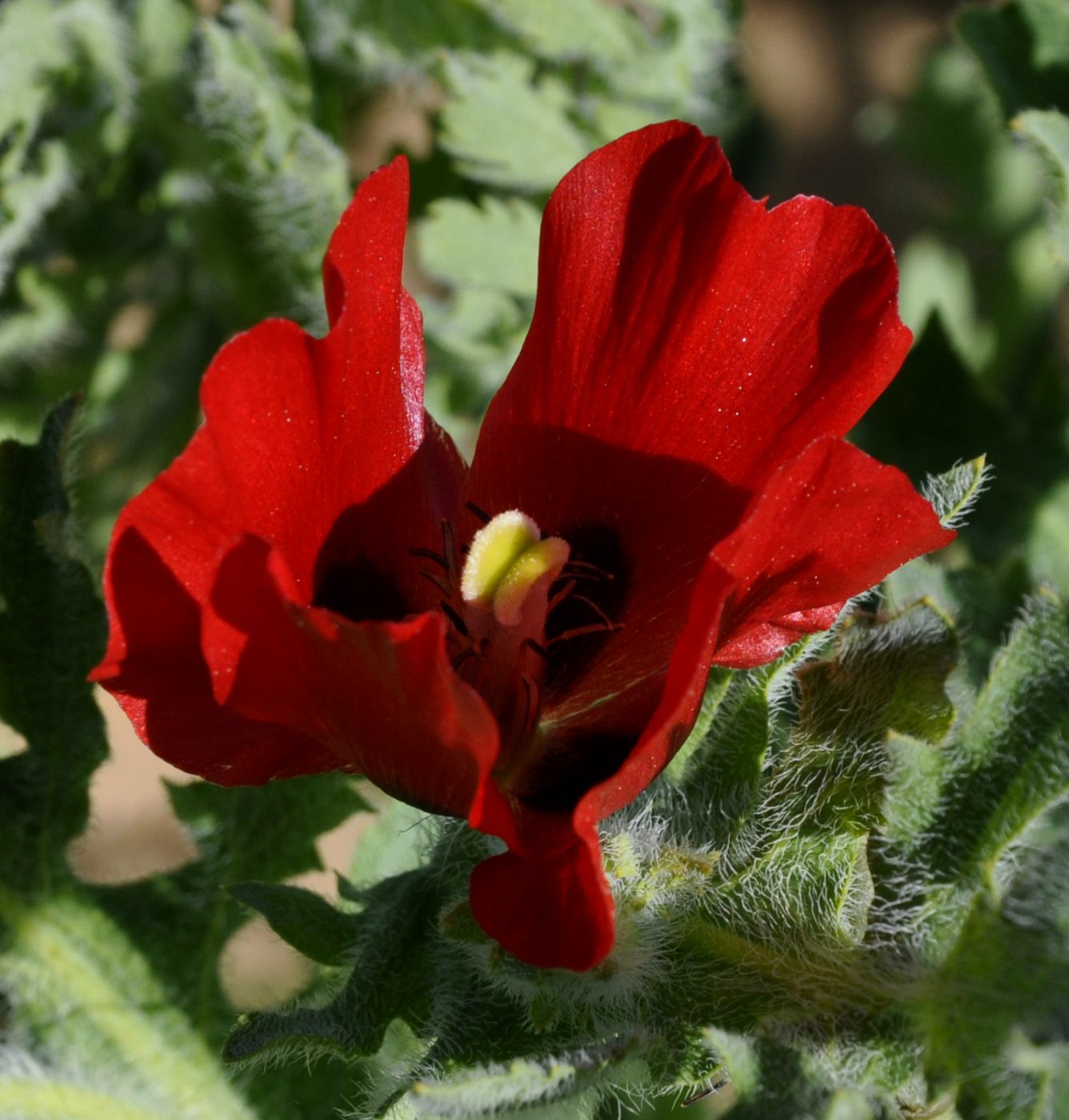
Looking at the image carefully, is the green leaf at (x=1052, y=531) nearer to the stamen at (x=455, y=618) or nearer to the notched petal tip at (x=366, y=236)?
the stamen at (x=455, y=618)

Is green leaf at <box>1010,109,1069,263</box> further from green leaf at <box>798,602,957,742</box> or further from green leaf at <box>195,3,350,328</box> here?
green leaf at <box>195,3,350,328</box>

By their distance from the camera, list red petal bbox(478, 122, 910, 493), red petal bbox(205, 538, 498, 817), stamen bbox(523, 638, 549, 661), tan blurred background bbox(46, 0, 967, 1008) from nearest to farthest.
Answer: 1. red petal bbox(205, 538, 498, 817)
2. red petal bbox(478, 122, 910, 493)
3. stamen bbox(523, 638, 549, 661)
4. tan blurred background bbox(46, 0, 967, 1008)

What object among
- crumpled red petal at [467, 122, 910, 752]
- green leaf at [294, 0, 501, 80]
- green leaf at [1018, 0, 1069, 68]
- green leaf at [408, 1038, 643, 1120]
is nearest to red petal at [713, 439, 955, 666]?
crumpled red petal at [467, 122, 910, 752]

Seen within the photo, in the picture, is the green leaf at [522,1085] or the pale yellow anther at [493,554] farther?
the pale yellow anther at [493,554]

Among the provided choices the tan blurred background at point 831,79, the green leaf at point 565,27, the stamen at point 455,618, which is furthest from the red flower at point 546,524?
the tan blurred background at point 831,79

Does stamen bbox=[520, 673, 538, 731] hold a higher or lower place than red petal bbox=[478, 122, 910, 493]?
lower

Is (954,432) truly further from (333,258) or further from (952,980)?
(333,258)
